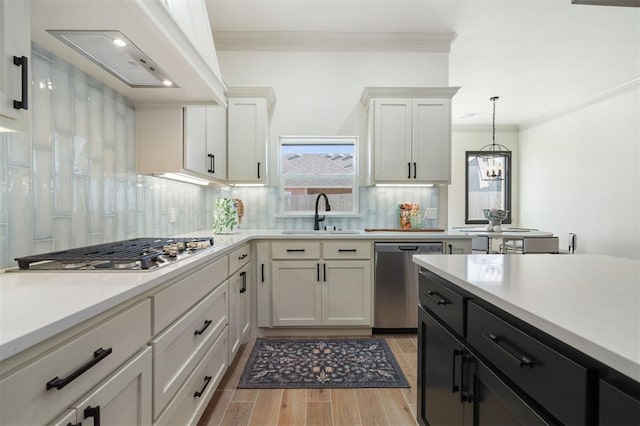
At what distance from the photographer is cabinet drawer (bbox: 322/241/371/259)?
9.18ft

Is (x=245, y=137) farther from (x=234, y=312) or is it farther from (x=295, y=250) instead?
(x=234, y=312)

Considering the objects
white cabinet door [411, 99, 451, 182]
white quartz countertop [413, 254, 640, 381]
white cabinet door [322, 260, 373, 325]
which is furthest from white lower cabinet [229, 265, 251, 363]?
white cabinet door [411, 99, 451, 182]

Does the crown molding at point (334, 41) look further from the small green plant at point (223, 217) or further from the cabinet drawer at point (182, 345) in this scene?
the cabinet drawer at point (182, 345)

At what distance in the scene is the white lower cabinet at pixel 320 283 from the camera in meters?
2.79

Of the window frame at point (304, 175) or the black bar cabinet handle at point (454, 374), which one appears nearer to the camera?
the black bar cabinet handle at point (454, 374)

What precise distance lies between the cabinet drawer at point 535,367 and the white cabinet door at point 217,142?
91.0 inches

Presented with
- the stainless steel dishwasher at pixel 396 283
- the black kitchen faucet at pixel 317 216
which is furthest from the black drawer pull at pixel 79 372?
Result: the black kitchen faucet at pixel 317 216

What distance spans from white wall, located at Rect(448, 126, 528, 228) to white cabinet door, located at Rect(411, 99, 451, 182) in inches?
161

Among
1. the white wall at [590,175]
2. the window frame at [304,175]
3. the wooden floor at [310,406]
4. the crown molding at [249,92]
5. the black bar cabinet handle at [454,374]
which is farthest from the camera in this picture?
the white wall at [590,175]

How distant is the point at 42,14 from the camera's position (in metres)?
1.12

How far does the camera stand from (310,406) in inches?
72.7

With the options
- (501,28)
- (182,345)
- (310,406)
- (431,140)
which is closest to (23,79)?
(182,345)

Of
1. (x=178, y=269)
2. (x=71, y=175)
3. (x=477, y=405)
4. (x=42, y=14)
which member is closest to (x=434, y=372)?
(x=477, y=405)

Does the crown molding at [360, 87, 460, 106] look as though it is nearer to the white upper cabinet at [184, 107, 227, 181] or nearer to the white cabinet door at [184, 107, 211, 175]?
the white upper cabinet at [184, 107, 227, 181]
